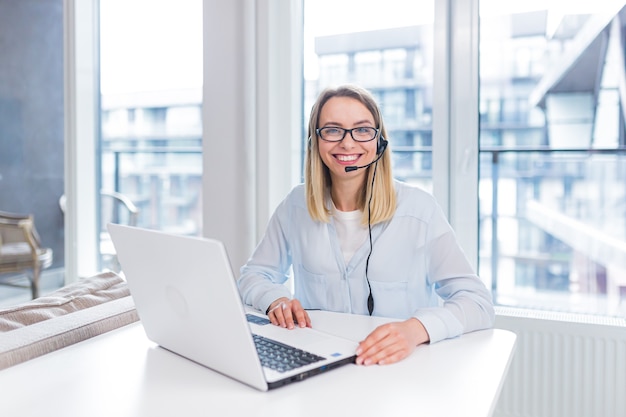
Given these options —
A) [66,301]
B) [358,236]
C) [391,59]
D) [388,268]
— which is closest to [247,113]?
[391,59]

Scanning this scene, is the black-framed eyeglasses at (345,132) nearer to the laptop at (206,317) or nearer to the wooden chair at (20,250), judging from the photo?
the laptop at (206,317)

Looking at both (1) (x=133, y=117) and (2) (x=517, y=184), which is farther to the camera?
(1) (x=133, y=117)

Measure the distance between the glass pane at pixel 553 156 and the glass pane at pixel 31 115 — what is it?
8.10 ft

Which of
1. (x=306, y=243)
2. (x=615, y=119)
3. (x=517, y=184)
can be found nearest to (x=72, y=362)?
(x=306, y=243)

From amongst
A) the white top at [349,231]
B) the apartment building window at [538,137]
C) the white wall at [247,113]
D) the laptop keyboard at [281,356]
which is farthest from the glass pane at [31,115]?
the laptop keyboard at [281,356]

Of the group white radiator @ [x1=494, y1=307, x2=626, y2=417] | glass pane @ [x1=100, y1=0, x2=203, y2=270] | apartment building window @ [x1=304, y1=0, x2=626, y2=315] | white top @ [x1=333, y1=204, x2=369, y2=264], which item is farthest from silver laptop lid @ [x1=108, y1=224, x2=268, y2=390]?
glass pane @ [x1=100, y1=0, x2=203, y2=270]

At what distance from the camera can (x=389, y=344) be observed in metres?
1.14

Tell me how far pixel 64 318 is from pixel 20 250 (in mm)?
2419

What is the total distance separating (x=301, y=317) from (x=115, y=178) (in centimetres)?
245

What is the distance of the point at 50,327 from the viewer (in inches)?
47.3

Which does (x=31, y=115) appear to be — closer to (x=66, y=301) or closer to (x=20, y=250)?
(x=20, y=250)

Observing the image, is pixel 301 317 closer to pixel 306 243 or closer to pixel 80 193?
pixel 306 243

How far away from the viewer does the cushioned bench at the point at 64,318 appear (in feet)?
3.71

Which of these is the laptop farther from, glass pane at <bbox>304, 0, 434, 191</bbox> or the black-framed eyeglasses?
glass pane at <bbox>304, 0, 434, 191</bbox>
